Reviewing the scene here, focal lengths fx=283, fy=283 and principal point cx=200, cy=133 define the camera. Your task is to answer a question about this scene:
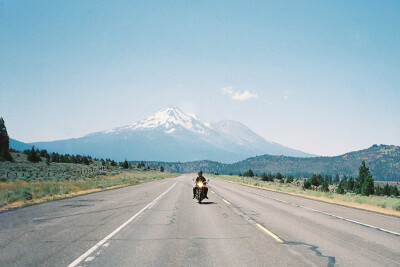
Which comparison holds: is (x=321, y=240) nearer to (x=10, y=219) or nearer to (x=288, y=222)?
(x=288, y=222)

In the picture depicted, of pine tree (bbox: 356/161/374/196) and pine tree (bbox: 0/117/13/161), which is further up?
pine tree (bbox: 0/117/13/161)

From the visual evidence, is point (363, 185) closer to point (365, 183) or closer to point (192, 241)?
point (365, 183)

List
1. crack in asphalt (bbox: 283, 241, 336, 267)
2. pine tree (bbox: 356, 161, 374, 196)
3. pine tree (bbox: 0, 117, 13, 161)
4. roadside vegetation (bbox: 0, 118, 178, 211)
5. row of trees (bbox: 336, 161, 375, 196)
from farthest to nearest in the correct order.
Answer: row of trees (bbox: 336, 161, 375, 196) → pine tree (bbox: 356, 161, 374, 196) → pine tree (bbox: 0, 117, 13, 161) → roadside vegetation (bbox: 0, 118, 178, 211) → crack in asphalt (bbox: 283, 241, 336, 267)

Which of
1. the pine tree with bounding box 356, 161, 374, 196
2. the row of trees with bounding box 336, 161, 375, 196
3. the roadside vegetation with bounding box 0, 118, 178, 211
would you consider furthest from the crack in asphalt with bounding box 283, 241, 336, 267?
the pine tree with bounding box 356, 161, 374, 196

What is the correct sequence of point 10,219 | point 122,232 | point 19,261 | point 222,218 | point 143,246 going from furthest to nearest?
point 222,218, point 10,219, point 122,232, point 143,246, point 19,261

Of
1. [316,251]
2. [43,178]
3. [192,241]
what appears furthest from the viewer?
[43,178]

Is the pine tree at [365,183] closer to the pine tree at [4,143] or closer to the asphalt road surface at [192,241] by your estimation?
the asphalt road surface at [192,241]

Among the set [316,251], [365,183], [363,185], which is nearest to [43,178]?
[316,251]

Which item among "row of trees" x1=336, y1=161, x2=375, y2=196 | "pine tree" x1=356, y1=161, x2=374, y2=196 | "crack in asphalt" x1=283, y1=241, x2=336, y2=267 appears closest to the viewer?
"crack in asphalt" x1=283, y1=241, x2=336, y2=267

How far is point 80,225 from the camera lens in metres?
9.00

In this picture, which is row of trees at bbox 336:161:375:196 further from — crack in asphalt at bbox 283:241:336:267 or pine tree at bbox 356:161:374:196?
crack in asphalt at bbox 283:241:336:267

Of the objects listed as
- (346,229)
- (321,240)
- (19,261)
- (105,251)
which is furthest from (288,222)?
(19,261)

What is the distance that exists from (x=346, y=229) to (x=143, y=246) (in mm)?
6402

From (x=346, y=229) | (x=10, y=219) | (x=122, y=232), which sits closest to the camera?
(x=122, y=232)
